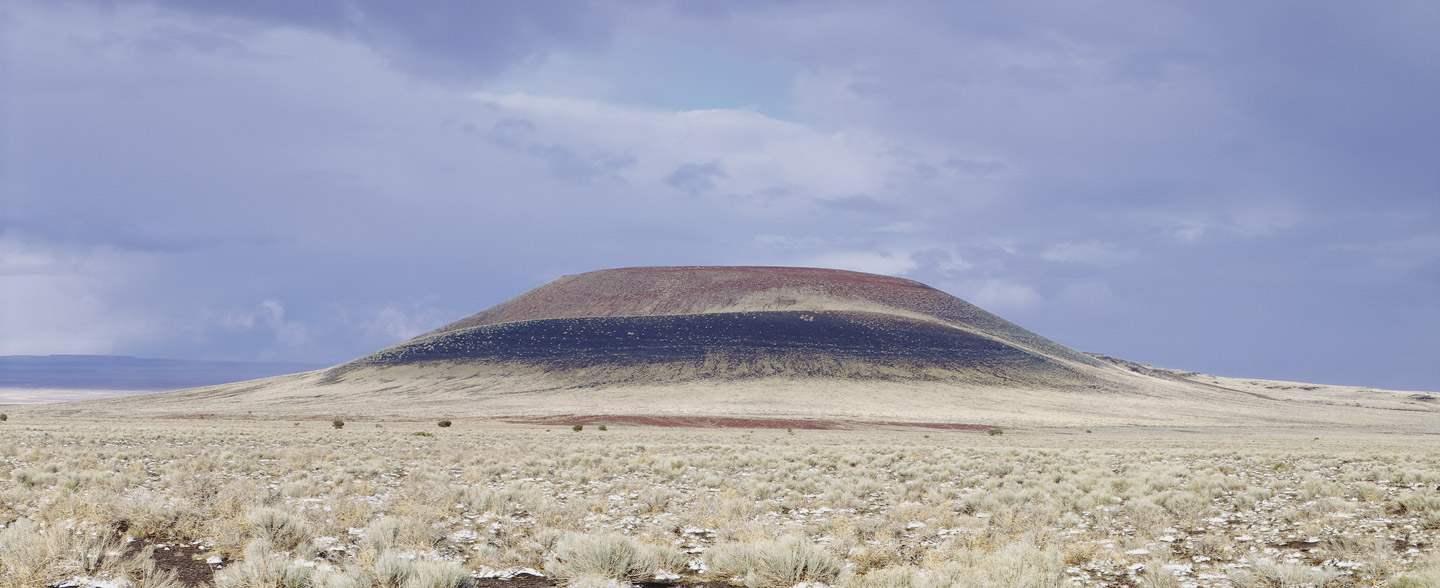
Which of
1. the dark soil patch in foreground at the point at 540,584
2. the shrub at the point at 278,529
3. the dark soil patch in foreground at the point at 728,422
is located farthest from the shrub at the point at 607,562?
the dark soil patch in foreground at the point at 728,422

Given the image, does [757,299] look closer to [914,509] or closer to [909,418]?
[909,418]

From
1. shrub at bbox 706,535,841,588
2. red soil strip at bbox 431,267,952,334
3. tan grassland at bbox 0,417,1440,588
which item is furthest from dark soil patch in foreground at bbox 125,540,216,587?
red soil strip at bbox 431,267,952,334

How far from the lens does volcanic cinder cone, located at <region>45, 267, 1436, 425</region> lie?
8250 cm

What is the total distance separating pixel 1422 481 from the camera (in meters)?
15.9

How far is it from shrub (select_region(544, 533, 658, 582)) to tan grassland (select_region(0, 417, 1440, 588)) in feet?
0.08

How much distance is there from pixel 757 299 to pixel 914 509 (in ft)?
404

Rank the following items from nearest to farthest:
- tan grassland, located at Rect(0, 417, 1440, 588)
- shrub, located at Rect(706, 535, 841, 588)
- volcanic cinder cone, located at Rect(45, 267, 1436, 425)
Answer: tan grassland, located at Rect(0, 417, 1440, 588)
shrub, located at Rect(706, 535, 841, 588)
volcanic cinder cone, located at Rect(45, 267, 1436, 425)

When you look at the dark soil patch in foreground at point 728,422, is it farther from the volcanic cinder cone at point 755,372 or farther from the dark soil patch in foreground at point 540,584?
the dark soil patch in foreground at point 540,584

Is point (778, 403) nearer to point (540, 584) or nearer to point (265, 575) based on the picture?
point (540, 584)

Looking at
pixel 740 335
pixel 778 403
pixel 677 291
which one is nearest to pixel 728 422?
Result: pixel 778 403

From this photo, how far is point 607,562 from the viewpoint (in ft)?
29.8

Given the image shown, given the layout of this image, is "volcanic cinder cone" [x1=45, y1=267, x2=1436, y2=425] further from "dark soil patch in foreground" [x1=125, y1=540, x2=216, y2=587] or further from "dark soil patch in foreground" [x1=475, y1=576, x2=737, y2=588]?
"dark soil patch in foreground" [x1=475, y1=576, x2=737, y2=588]

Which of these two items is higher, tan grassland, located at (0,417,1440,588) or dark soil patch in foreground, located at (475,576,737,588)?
tan grassland, located at (0,417,1440,588)

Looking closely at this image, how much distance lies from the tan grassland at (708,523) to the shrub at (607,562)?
0.02 meters
